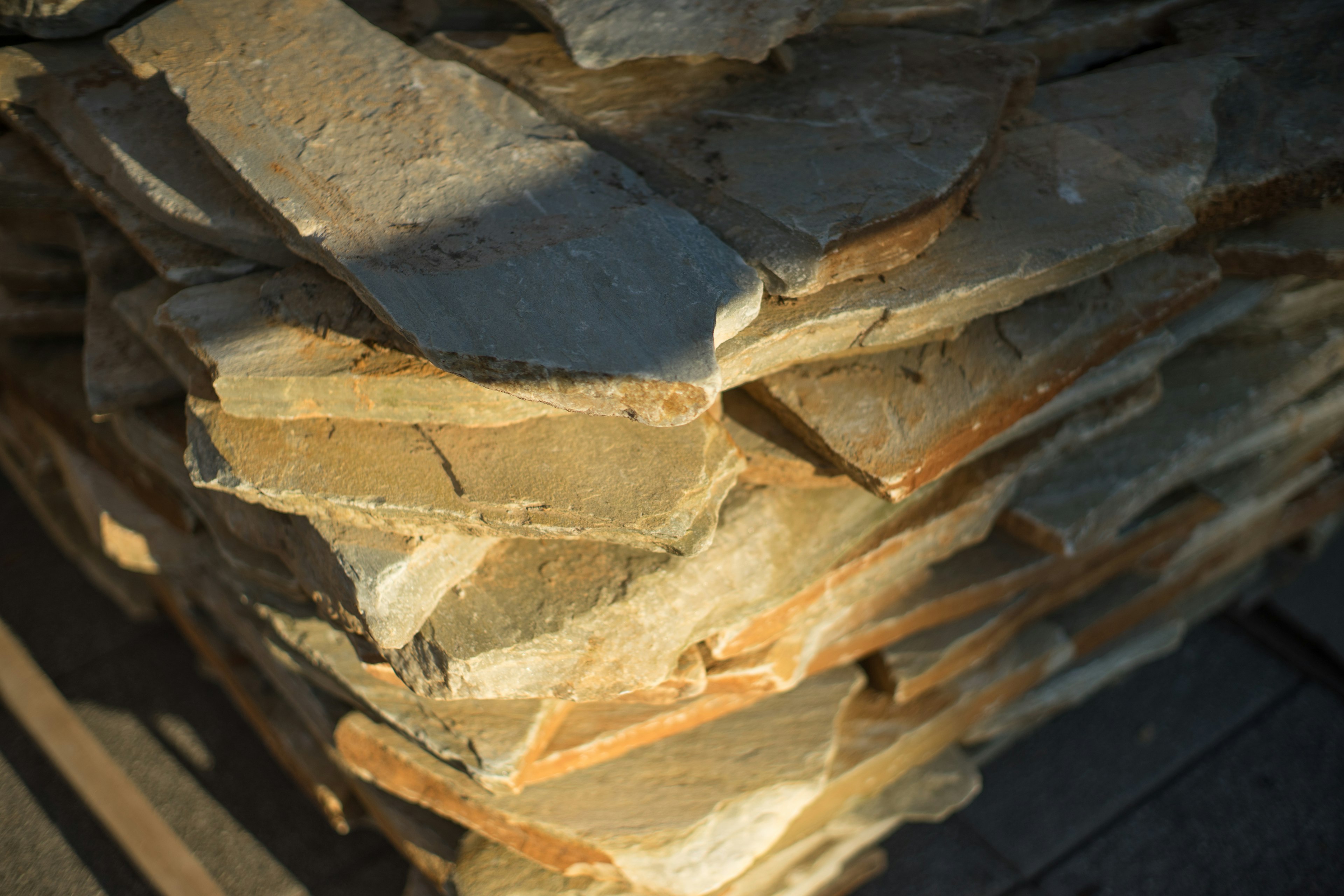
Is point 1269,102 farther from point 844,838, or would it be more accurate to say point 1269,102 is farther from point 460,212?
point 844,838

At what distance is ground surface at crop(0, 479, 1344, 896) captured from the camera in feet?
6.75

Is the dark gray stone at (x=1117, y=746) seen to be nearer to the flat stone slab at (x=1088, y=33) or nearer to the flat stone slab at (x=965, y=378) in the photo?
the flat stone slab at (x=965, y=378)

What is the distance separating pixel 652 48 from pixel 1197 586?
2.07 meters

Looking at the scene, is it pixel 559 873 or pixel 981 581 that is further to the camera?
pixel 981 581

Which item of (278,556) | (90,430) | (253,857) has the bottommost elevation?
(253,857)

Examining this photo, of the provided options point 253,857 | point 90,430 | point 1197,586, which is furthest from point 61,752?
point 1197,586

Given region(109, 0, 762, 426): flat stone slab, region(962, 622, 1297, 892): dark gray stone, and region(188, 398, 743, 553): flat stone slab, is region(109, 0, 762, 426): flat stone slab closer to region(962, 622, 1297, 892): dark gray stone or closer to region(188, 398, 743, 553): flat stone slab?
region(188, 398, 743, 553): flat stone slab

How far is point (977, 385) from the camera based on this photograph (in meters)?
1.46

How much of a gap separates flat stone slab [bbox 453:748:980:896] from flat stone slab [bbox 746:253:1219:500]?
864 mm

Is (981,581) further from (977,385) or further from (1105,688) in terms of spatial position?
(1105,688)

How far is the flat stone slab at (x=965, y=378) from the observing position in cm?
140

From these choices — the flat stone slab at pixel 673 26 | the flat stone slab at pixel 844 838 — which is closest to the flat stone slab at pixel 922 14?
the flat stone slab at pixel 673 26

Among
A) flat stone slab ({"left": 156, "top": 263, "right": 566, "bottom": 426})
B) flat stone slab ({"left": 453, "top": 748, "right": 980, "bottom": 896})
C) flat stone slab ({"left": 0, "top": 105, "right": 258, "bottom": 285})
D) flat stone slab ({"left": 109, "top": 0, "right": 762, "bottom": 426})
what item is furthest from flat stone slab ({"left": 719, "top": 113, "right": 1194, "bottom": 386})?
flat stone slab ({"left": 453, "top": 748, "right": 980, "bottom": 896})

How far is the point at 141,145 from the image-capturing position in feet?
4.76
